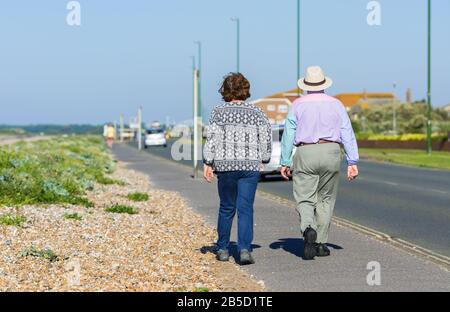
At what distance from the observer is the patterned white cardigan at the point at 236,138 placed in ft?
30.8

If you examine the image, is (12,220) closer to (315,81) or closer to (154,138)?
(315,81)

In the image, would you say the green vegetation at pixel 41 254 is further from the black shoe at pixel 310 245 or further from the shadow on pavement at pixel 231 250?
the black shoe at pixel 310 245

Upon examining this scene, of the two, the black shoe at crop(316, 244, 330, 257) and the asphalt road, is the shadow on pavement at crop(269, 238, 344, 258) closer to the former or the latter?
the black shoe at crop(316, 244, 330, 257)

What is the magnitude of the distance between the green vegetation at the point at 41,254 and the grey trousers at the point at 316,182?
255cm

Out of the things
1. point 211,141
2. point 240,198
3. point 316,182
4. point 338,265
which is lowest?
point 338,265

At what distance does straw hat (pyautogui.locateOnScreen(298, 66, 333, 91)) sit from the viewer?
32.1ft

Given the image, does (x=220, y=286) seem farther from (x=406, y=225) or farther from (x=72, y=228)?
(x=406, y=225)

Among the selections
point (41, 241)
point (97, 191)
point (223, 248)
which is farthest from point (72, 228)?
point (97, 191)

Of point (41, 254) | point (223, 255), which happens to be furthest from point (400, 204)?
point (41, 254)

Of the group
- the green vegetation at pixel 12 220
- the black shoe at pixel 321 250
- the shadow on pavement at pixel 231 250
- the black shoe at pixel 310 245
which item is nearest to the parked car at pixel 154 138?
the green vegetation at pixel 12 220

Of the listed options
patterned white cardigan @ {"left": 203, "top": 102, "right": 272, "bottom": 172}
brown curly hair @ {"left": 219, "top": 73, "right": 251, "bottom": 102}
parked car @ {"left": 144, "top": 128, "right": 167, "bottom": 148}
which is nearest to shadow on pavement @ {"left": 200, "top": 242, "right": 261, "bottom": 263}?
patterned white cardigan @ {"left": 203, "top": 102, "right": 272, "bottom": 172}

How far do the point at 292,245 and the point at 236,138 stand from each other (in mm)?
2243

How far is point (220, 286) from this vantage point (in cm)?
796

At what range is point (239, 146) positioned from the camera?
370 inches
